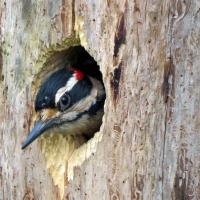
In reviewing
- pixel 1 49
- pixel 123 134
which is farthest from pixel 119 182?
pixel 1 49

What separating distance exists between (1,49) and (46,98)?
1.68ft

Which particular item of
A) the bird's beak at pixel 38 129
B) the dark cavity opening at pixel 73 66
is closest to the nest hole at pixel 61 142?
the dark cavity opening at pixel 73 66

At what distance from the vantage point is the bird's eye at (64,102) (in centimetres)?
302

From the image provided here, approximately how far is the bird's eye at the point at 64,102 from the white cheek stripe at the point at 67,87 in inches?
0.9

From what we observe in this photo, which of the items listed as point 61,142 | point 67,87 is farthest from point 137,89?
point 61,142

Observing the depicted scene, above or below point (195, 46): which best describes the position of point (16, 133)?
below

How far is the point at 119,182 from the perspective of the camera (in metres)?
2.94

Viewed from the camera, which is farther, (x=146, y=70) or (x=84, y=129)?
(x=84, y=129)

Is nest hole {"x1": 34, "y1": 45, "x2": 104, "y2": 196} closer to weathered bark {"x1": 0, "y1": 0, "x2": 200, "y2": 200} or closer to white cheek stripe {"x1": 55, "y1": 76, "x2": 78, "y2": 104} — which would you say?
weathered bark {"x1": 0, "y1": 0, "x2": 200, "y2": 200}

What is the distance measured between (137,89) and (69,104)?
38 centimetres

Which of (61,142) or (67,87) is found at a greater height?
(67,87)

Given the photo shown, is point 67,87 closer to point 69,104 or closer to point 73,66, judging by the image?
point 69,104

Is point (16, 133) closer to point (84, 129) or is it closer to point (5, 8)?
point (84, 129)

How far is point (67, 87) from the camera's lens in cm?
303
